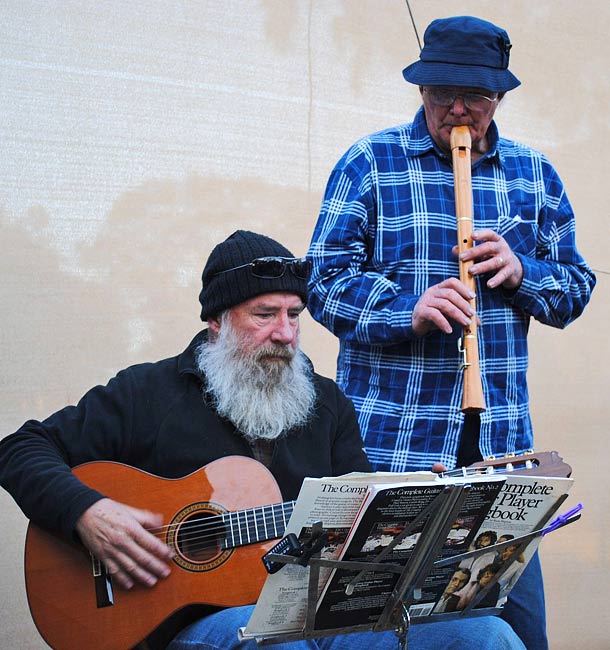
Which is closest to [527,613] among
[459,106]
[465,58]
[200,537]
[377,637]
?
[377,637]

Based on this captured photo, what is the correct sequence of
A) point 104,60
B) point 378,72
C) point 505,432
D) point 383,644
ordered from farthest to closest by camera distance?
point 378,72 → point 104,60 → point 505,432 → point 383,644

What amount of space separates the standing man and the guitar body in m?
0.52

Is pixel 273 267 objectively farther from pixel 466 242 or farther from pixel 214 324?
pixel 466 242

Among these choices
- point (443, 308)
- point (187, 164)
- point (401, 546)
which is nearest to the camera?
point (401, 546)

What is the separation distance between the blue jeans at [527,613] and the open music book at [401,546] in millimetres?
545

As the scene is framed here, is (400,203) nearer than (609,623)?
Yes

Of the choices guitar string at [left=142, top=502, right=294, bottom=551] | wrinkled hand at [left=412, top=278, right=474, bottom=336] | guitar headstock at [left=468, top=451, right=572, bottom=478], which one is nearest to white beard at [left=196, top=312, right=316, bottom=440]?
guitar string at [left=142, top=502, right=294, bottom=551]

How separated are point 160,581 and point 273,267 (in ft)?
2.98

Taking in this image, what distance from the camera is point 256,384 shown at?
286 cm

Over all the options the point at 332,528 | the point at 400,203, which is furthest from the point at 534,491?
the point at 400,203

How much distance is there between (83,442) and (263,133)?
6.33ft

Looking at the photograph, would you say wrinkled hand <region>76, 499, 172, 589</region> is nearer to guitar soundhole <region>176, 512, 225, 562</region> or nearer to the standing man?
guitar soundhole <region>176, 512, 225, 562</region>

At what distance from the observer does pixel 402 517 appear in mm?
2037

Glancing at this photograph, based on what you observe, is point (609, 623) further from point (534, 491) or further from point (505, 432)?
point (534, 491)
